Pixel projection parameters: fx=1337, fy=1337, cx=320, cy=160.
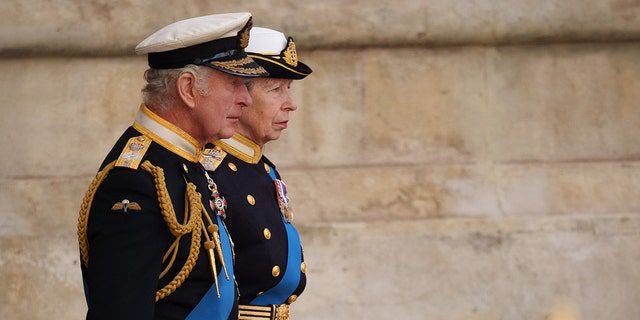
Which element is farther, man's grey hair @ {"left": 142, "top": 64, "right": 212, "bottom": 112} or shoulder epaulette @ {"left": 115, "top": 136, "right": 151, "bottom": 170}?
man's grey hair @ {"left": 142, "top": 64, "right": 212, "bottom": 112}

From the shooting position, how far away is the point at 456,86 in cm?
715

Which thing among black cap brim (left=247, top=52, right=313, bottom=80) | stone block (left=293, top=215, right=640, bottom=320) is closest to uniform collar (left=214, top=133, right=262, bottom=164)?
black cap brim (left=247, top=52, right=313, bottom=80)

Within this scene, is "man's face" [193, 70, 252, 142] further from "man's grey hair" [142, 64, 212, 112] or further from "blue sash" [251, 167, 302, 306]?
"blue sash" [251, 167, 302, 306]

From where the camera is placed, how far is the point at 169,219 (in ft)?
10.8

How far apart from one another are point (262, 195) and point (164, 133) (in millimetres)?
1103

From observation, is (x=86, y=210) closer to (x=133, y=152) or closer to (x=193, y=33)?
(x=133, y=152)

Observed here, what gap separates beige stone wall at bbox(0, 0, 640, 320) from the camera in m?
6.92

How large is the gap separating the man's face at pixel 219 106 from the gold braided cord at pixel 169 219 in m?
0.16

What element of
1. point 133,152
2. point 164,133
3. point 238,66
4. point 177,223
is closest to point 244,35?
point 238,66

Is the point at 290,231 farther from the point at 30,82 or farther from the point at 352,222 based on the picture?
the point at 30,82

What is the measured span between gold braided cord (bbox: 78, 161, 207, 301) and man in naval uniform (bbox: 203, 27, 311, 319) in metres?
0.82

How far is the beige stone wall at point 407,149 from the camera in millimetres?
6918

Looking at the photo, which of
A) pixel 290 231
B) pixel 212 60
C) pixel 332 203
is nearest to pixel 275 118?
pixel 290 231

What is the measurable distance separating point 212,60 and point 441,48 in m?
3.79
